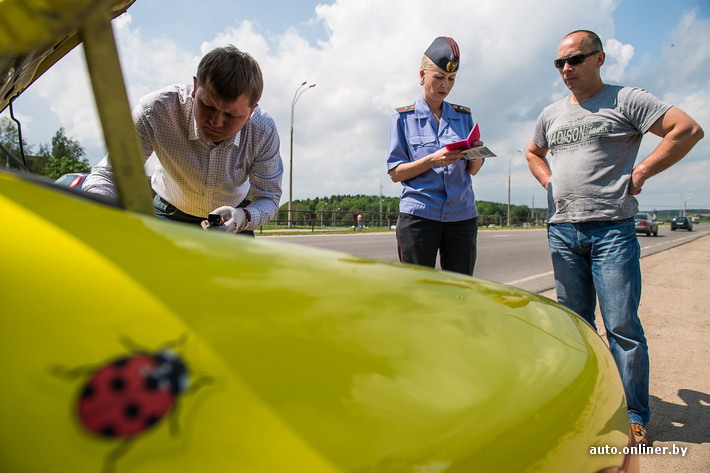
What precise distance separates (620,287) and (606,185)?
0.55m

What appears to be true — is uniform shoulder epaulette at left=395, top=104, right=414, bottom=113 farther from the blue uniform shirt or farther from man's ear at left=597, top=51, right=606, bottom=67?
man's ear at left=597, top=51, right=606, bottom=67

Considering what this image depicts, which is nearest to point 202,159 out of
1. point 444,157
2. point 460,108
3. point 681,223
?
point 444,157

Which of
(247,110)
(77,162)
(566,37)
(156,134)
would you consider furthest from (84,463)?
(566,37)

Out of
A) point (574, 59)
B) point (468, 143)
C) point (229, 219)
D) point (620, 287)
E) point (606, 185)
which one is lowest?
point (620, 287)

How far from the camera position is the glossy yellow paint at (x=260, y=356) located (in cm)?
45

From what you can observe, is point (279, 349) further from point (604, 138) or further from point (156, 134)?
point (604, 138)

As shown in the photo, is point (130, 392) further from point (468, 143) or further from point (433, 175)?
point (433, 175)

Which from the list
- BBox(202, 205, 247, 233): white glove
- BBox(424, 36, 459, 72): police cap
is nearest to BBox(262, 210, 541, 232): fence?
BBox(424, 36, 459, 72): police cap

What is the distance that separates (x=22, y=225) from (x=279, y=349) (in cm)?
35

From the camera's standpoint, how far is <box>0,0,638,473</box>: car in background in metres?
0.44

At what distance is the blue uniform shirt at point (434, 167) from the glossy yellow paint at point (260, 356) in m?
1.81

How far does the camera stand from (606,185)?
2334mm

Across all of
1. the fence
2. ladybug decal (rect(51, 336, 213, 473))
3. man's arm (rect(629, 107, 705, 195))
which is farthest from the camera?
the fence

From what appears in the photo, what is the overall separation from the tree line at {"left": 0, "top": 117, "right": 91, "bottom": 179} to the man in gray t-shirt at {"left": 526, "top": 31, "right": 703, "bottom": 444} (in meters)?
2.34
